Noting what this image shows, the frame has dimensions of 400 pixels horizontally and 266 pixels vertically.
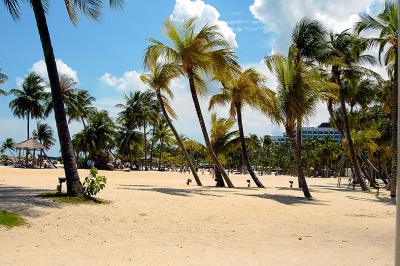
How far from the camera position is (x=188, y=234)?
10.9 meters

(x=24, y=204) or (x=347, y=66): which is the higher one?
(x=347, y=66)

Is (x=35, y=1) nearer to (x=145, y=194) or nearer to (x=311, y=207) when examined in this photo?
(x=145, y=194)

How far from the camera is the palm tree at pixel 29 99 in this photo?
5897 cm

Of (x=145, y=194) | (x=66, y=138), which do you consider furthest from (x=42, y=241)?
(x=145, y=194)

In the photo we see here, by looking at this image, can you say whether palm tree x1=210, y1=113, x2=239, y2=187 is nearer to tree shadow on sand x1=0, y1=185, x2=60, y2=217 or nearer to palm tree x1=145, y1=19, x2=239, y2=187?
palm tree x1=145, y1=19, x2=239, y2=187

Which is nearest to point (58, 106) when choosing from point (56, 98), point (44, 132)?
point (56, 98)

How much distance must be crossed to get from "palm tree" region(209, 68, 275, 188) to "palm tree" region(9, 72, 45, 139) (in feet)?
127

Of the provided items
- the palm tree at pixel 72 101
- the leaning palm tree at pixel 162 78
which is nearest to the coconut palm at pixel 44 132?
the palm tree at pixel 72 101

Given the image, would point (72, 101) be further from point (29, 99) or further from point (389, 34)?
point (389, 34)

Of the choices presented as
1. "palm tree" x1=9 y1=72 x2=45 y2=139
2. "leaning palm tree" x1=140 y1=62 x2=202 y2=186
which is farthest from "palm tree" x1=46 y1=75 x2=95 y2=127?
"leaning palm tree" x1=140 y1=62 x2=202 y2=186

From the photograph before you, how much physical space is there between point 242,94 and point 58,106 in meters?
14.1

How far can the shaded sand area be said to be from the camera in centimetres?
819

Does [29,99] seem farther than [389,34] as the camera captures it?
Yes

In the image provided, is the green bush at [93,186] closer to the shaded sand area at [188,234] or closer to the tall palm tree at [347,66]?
the shaded sand area at [188,234]
